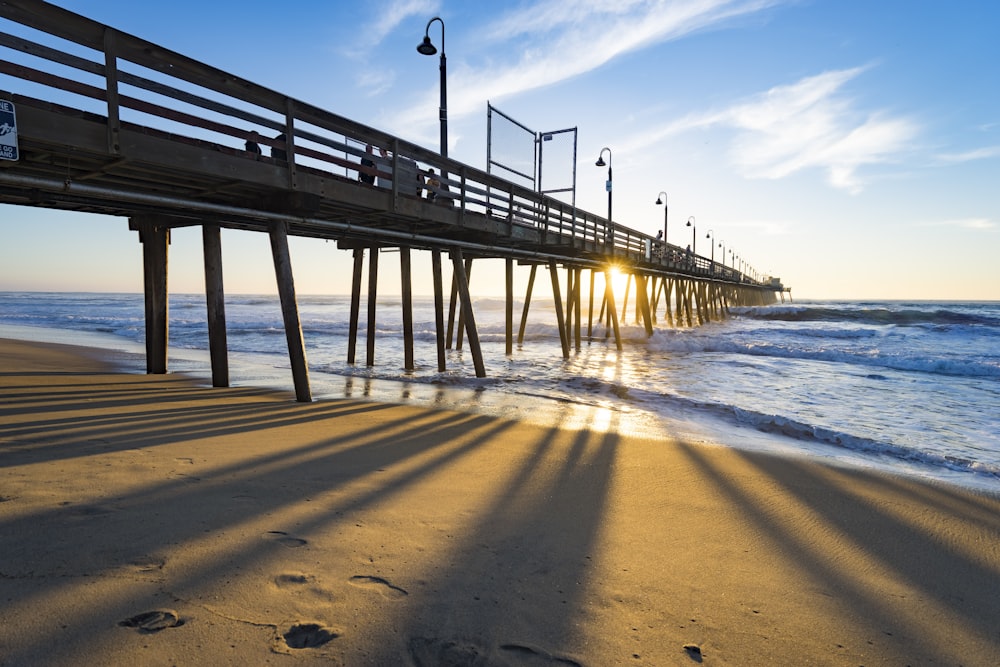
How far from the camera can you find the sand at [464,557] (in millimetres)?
2066

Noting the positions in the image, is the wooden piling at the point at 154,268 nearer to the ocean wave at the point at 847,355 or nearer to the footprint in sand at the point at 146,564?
the footprint in sand at the point at 146,564

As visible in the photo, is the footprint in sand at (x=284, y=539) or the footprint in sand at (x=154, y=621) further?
the footprint in sand at (x=284, y=539)

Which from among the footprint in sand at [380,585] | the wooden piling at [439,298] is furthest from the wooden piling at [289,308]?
the footprint in sand at [380,585]

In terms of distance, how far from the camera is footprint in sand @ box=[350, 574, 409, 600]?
2.38 metres

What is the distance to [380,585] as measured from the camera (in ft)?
8.03

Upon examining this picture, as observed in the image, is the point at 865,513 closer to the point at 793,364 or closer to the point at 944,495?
the point at 944,495

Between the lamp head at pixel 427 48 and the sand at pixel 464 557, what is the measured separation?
8763mm

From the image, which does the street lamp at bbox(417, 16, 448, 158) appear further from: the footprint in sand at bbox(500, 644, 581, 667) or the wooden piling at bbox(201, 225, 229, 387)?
the footprint in sand at bbox(500, 644, 581, 667)

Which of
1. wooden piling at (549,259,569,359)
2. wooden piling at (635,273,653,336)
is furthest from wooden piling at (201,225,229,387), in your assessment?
wooden piling at (635,273,653,336)

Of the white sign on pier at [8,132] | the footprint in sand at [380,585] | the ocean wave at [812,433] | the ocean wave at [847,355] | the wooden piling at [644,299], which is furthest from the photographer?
the wooden piling at [644,299]

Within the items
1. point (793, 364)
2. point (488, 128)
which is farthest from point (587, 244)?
point (793, 364)

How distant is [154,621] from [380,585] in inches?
35.7

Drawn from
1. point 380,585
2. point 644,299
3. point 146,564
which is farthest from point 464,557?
point 644,299

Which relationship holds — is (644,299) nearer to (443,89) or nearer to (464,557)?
(443,89)
